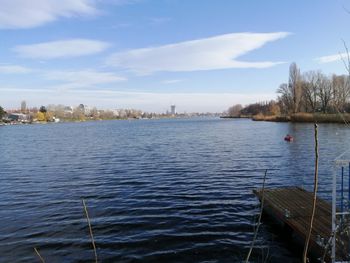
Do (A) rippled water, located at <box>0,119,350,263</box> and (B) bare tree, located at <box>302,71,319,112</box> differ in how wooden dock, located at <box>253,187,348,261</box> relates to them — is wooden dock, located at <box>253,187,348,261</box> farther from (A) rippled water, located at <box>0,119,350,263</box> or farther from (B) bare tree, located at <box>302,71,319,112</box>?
(B) bare tree, located at <box>302,71,319,112</box>

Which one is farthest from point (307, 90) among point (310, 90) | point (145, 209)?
point (145, 209)

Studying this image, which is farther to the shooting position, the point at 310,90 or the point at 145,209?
the point at 310,90

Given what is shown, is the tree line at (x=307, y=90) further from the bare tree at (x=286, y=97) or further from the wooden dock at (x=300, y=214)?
the wooden dock at (x=300, y=214)

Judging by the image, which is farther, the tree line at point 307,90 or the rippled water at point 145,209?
the tree line at point 307,90

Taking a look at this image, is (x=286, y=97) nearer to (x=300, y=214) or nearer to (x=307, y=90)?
(x=307, y=90)

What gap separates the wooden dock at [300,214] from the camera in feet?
33.2

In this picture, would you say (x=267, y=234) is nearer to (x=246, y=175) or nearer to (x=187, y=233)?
(x=187, y=233)

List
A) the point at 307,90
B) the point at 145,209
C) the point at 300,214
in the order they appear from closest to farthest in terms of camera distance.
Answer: the point at 300,214 < the point at 145,209 < the point at 307,90

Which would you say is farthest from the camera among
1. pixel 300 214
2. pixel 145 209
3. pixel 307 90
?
pixel 307 90

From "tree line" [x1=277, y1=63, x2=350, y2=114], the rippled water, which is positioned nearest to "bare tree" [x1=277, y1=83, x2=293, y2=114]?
"tree line" [x1=277, y1=63, x2=350, y2=114]

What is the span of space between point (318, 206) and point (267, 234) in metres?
2.35

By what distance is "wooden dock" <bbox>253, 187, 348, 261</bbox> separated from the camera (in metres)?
10.1

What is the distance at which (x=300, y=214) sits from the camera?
41.1ft

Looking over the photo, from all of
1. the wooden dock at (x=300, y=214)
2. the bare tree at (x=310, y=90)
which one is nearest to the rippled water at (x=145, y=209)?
the wooden dock at (x=300, y=214)
